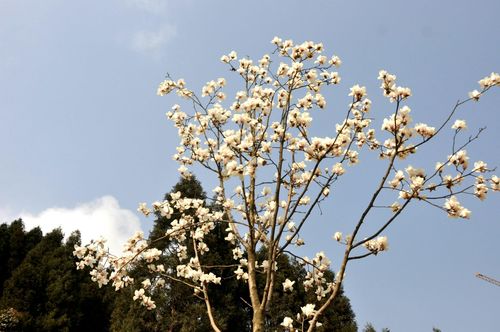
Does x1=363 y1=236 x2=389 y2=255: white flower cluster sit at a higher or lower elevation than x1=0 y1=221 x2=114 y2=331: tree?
lower

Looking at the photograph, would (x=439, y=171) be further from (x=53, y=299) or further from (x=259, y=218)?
(x=53, y=299)

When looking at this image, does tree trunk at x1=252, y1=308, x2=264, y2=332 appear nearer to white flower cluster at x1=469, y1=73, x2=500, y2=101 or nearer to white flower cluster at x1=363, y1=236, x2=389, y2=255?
white flower cluster at x1=363, y1=236, x2=389, y2=255

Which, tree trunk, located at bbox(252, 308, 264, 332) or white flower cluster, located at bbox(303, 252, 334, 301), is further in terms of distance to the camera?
white flower cluster, located at bbox(303, 252, 334, 301)

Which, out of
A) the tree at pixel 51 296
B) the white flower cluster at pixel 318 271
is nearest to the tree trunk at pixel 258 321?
the white flower cluster at pixel 318 271

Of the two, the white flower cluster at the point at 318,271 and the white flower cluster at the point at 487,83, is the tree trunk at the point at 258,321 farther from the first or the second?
the white flower cluster at the point at 487,83

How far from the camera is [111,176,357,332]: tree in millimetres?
20453

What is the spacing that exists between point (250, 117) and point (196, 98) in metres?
1.50

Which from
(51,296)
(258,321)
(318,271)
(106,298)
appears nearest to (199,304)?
(51,296)

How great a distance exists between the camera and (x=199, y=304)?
22609 millimetres

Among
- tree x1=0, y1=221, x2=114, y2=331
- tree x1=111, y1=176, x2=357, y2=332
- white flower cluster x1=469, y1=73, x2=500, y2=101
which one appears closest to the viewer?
white flower cluster x1=469, y1=73, x2=500, y2=101

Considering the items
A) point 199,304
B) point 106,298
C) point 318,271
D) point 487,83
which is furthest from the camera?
point 106,298

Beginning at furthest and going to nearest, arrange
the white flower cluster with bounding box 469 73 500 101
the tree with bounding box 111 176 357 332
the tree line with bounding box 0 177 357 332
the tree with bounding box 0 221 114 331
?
the tree with bounding box 0 221 114 331 → the tree line with bounding box 0 177 357 332 → the tree with bounding box 111 176 357 332 → the white flower cluster with bounding box 469 73 500 101

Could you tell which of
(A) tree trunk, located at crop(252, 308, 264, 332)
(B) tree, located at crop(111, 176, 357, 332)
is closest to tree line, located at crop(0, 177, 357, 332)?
(B) tree, located at crop(111, 176, 357, 332)

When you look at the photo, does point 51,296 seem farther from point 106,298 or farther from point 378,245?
point 378,245
